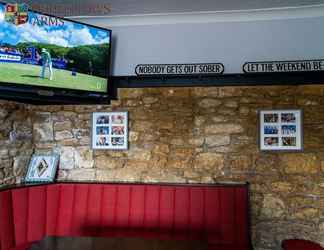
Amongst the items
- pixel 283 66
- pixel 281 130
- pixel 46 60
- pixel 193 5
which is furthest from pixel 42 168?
pixel 283 66

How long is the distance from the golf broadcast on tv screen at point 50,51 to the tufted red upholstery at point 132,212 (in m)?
1.08

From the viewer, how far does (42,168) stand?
3.46 metres

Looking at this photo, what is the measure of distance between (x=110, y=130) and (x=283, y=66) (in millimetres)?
1942

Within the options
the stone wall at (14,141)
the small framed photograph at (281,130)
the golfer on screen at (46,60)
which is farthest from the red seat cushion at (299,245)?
the stone wall at (14,141)

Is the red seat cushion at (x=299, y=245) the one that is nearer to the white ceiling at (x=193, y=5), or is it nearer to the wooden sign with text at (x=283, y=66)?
the wooden sign with text at (x=283, y=66)

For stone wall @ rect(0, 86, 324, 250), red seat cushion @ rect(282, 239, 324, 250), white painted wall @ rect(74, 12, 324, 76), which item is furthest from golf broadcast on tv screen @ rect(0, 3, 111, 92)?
red seat cushion @ rect(282, 239, 324, 250)

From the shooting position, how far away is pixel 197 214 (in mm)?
3086

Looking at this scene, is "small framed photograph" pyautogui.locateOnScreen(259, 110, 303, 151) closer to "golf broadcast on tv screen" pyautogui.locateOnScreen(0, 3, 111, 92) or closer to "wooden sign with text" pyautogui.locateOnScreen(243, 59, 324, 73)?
"wooden sign with text" pyautogui.locateOnScreen(243, 59, 324, 73)

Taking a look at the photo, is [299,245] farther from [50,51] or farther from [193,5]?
[50,51]

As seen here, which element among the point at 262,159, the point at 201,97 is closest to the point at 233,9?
the point at 201,97

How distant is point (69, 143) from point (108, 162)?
50cm

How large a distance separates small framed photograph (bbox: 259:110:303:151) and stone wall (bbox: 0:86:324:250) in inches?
2.8

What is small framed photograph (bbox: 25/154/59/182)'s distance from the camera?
340 cm

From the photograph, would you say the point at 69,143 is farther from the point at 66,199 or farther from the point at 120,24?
the point at 120,24
